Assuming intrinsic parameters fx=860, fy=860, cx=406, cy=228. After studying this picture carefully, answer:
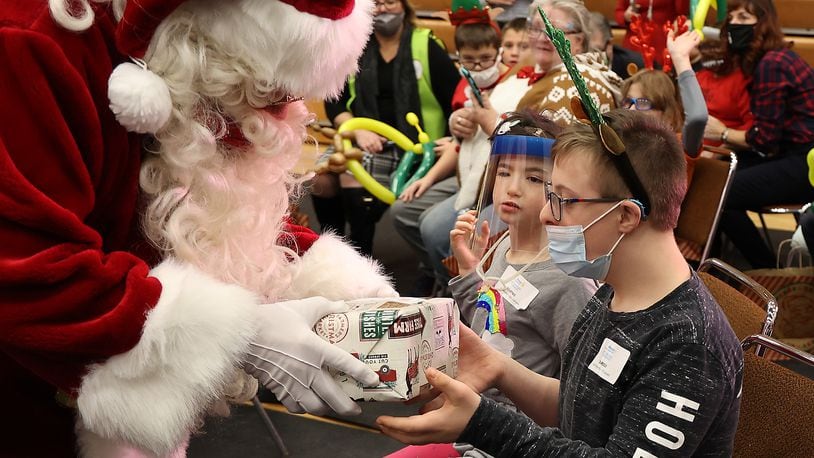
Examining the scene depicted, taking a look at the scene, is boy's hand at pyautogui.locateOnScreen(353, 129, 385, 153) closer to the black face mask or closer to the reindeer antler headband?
the black face mask

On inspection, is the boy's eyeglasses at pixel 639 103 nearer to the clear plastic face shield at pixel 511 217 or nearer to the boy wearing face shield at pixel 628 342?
the clear plastic face shield at pixel 511 217

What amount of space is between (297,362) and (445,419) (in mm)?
268

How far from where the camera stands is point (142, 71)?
1.32 metres

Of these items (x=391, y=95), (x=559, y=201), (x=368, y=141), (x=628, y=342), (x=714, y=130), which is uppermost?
(x=559, y=201)

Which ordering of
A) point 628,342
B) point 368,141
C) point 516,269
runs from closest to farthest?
point 628,342, point 516,269, point 368,141

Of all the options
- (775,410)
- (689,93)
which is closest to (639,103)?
(689,93)

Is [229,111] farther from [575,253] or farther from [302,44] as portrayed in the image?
[575,253]

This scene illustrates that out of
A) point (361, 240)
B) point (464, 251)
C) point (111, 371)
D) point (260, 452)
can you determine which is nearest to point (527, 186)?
point (464, 251)

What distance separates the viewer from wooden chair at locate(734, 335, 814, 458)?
1.55 meters

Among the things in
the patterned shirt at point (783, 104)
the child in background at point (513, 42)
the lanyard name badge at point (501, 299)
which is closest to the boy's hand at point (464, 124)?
the child in background at point (513, 42)

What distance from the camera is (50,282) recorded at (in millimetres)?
1208

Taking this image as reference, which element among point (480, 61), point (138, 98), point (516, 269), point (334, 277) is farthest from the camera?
point (480, 61)

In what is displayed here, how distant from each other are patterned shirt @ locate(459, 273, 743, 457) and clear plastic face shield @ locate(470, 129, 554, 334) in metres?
0.45

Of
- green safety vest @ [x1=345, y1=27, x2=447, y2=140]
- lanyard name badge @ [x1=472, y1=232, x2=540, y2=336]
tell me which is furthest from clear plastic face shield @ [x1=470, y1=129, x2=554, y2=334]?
green safety vest @ [x1=345, y1=27, x2=447, y2=140]
